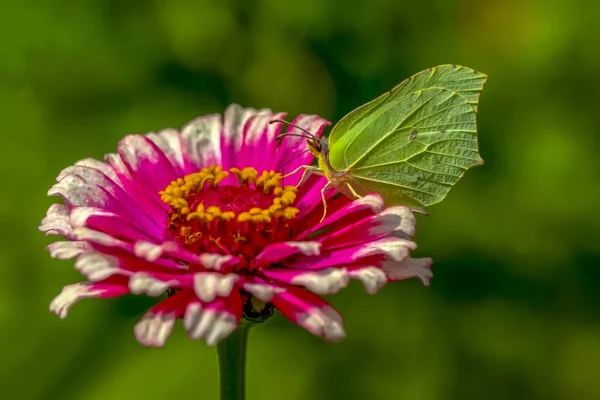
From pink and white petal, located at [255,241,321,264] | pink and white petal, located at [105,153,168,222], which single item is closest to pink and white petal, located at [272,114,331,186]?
pink and white petal, located at [105,153,168,222]

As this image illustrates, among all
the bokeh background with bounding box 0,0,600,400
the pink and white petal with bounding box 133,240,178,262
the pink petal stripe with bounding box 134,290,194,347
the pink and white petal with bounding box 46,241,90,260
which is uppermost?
the pink and white petal with bounding box 133,240,178,262

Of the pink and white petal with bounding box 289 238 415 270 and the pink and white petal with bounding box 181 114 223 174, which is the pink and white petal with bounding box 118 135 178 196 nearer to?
the pink and white petal with bounding box 181 114 223 174

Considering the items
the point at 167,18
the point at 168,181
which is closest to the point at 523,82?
the point at 167,18

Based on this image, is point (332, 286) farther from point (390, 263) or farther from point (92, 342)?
point (92, 342)

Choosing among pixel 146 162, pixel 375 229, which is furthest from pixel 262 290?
pixel 146 162

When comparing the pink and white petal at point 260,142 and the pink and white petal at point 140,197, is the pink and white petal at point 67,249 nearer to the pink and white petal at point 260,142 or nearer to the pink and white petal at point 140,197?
the pink and white petal at point 140,197

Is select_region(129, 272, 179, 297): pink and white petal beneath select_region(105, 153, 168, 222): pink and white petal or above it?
above

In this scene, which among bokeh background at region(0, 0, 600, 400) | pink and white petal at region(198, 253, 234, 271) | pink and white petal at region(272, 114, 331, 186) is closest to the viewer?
pink and white petal at region(198, 253, 234, 271)
